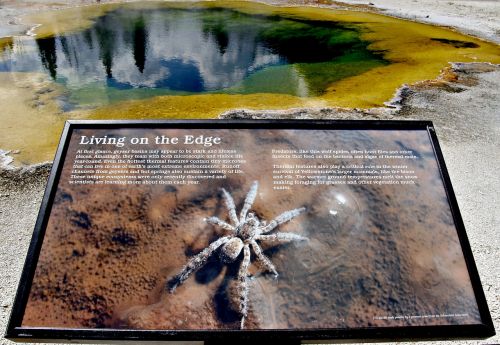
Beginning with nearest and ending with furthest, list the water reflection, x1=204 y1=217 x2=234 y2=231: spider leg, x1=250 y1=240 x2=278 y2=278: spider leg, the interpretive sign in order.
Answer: the interpretive sign
x1=250 y1=240 x2=278 y2=278: spider leg
x1=204 y1=217 x2=234 y2=231: spider leg
the water reflection

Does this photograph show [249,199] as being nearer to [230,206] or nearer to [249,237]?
[230,206]

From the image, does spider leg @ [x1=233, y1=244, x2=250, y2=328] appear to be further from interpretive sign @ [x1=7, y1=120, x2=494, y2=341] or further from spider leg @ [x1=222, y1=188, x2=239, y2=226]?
spider leg @ [x1=222, y1=188, x2=239, y2=226]

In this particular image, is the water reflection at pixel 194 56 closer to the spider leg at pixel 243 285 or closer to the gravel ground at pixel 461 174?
the gravel ground at pixel 461 174

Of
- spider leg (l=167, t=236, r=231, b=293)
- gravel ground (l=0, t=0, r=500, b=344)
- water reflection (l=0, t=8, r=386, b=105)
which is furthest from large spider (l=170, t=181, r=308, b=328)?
water reflection (l=0, t=8, r=386, b=105)

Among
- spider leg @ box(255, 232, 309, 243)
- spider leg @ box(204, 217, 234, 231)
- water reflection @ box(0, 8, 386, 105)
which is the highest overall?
spider leg @ box(204, 217, 234, 231)

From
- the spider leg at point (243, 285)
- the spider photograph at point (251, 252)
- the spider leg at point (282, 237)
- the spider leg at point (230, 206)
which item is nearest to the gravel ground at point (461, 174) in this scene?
the spider photograph at point (251, 252)

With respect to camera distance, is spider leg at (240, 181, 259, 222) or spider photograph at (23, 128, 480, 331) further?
spider leg at (240, 181, 259, 222)
